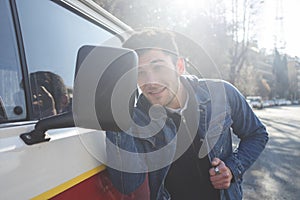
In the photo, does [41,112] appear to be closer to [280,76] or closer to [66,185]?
[66,185]

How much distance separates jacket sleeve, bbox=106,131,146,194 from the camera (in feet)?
4.13

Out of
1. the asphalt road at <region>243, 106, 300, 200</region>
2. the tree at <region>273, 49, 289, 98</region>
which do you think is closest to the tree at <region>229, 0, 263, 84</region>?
the asphalt road at <region>243, 106, 300, 200</region>

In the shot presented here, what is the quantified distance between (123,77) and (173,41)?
38.2 inches

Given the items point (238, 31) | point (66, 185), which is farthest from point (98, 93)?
A: point (238, 31)

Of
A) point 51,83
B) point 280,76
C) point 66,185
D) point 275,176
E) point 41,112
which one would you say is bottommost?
point 280,76

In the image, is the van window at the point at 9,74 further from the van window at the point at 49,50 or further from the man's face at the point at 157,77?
the man's face at the point at 157,77

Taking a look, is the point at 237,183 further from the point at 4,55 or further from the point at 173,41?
the point at 4,55

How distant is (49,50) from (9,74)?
0.30 m

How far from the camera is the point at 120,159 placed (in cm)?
128

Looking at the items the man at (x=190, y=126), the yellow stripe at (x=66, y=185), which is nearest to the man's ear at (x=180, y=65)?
the man at (x=190, y=126)

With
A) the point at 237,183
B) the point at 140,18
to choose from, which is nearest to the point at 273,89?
the point at 140,18

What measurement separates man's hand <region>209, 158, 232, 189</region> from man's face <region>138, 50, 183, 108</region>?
18.1 inches

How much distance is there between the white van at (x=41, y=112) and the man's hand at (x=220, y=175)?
1.55 feet

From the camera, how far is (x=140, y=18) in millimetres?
11312
